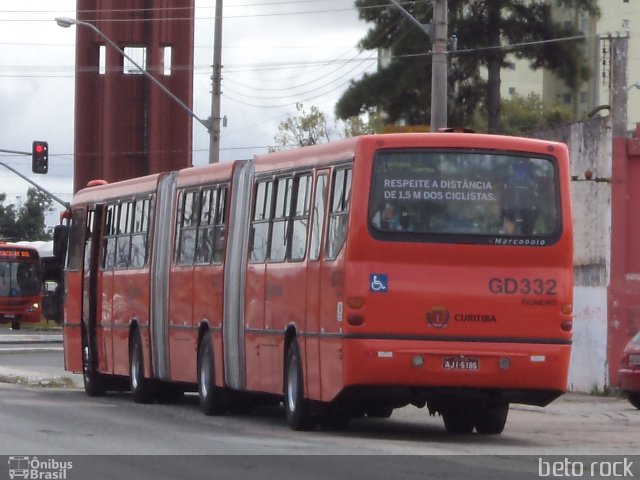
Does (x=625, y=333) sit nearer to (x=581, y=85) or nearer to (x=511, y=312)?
(x=511, y=312)

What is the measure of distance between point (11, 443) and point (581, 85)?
39.5 metres

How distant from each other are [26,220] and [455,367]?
135m

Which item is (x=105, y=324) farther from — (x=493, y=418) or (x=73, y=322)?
(x=493, y=418)

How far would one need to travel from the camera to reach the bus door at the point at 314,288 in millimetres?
17953

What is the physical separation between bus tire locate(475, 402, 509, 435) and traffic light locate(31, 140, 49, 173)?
3458 cm

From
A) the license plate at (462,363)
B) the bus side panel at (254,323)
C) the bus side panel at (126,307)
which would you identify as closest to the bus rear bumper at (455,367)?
the license plate at (462,363)

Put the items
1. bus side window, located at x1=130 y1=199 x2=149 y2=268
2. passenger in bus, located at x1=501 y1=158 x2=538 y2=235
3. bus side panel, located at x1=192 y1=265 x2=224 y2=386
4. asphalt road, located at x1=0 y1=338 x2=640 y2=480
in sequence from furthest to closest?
bus side window, located at x1=130 y1=199 x2=149 y2=268
bus side panel, located at x1=192 y1=265 x2=224 y2=386
passenger in bus, located at x1=501 y1=158 x2=538 y2=235
asphalt road, located at x1=0 y1=338 x2=640 y2=480

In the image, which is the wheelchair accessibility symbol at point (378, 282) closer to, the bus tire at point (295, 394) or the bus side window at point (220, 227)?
the bus tire at point (295, 394)

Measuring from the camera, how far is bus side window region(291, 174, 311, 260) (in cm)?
1869

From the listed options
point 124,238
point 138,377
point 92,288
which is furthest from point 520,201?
point 92,288

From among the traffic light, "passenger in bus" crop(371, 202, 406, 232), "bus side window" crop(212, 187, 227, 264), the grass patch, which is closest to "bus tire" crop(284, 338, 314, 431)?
"passenger in bus" crop(371, 202, 406, 232)

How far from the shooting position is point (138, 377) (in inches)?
960

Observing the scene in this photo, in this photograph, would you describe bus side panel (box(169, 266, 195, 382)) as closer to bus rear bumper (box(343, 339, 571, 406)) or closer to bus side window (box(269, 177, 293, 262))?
bus side window (box(269, 177, 293, 262))

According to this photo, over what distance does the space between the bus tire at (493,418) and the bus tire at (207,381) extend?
3.87 meters
